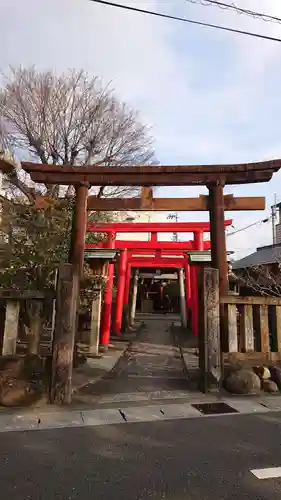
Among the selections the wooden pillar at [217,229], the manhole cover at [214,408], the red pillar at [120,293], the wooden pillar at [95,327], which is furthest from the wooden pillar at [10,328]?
the red pillar at [120,293]

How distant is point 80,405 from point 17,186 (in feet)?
37.6

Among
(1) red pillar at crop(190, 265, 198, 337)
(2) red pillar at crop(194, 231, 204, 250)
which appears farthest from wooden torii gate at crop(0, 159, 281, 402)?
(1) red pillar at crop(190, 265, 198, 337)

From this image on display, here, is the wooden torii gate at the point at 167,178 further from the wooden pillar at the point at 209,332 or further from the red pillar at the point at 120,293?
the red pillar at the point at 120,293

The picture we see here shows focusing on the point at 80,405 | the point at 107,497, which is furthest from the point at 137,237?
the point at 107,497

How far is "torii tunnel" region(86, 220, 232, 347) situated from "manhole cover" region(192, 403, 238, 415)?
6495 millimetres

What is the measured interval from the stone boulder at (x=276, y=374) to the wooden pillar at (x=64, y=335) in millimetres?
3762

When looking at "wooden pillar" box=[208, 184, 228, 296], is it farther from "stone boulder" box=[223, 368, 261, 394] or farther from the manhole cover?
the manhole cover

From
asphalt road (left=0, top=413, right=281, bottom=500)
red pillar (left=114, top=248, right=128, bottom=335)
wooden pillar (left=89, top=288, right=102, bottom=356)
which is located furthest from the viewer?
red pillar (left=114, top=248, right=128, bottom=335)

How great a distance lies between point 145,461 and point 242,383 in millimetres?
3325

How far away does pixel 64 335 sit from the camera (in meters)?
6.11

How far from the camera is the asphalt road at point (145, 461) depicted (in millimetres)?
3084

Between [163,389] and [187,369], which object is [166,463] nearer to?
[163,389]

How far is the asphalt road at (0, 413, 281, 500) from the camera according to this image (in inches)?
121

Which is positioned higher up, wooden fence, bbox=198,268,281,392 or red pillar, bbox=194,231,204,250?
red pillar, bbox=194,231,204,250
